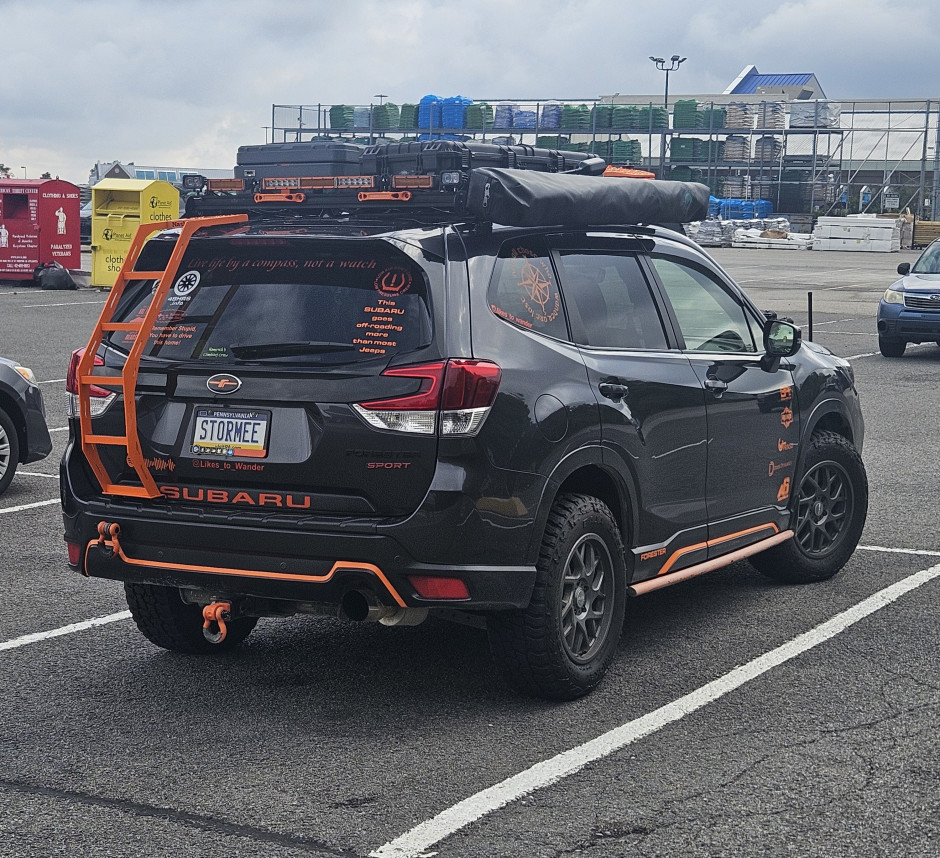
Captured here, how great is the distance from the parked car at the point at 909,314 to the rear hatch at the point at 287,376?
15.6 m

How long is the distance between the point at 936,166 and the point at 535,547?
64.5 m

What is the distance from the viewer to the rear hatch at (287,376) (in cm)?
469

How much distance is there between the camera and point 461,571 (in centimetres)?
469

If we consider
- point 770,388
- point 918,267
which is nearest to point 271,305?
point 770,388

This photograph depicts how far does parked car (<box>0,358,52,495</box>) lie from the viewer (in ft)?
30.3

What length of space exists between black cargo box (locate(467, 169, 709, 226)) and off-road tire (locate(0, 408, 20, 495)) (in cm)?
497

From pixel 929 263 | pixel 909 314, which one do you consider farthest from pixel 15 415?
pixel 929 263

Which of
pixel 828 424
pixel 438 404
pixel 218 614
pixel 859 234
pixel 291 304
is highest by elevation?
pixel 859 234

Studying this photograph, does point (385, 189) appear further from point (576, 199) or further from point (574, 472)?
point (574, 472)

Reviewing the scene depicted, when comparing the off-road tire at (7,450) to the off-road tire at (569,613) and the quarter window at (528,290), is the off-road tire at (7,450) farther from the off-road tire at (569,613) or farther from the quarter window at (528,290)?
the off-road tire at (569,613)

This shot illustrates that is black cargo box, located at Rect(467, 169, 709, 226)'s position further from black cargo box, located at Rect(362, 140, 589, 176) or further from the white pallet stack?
the white pallet stack

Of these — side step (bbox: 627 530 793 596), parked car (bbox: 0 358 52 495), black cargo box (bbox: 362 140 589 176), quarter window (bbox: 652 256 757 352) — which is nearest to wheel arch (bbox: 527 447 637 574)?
side step (bbox: 627 530 793 596)

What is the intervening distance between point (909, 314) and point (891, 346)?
2.03 feet

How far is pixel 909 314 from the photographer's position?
1923 cm
